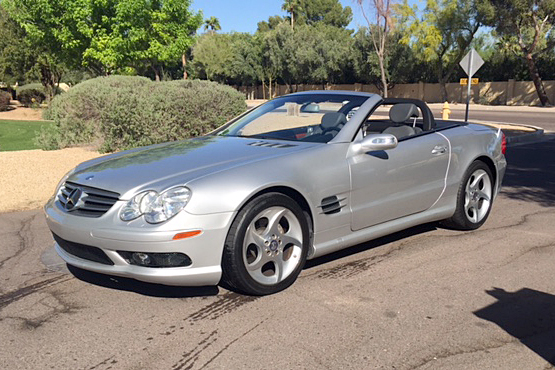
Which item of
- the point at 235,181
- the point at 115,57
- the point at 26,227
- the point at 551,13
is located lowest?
the point at 26,227

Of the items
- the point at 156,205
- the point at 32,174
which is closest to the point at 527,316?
the point at 156,205

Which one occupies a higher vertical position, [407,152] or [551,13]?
[551,13]

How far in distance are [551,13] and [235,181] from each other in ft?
119

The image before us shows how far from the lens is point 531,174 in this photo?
9633 millimetres

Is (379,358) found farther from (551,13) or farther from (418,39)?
(418,39)

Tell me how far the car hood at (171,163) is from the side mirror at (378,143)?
1.54ft

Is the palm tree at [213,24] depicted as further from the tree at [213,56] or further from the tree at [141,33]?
the tree at [141,33]

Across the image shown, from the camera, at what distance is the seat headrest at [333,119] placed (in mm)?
4973

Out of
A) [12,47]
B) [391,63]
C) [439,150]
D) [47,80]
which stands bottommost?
[439,150]

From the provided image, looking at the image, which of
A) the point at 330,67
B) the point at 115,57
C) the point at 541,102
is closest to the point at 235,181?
the point at 115,57

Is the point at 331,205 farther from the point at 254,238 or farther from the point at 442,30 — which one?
the point at 442,30

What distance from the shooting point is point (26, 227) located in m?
6.55

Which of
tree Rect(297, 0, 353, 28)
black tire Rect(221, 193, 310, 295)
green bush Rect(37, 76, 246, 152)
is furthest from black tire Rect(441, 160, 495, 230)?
tree Rect(297, 0, 353, 28)

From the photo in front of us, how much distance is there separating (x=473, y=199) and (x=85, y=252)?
13.1ft
